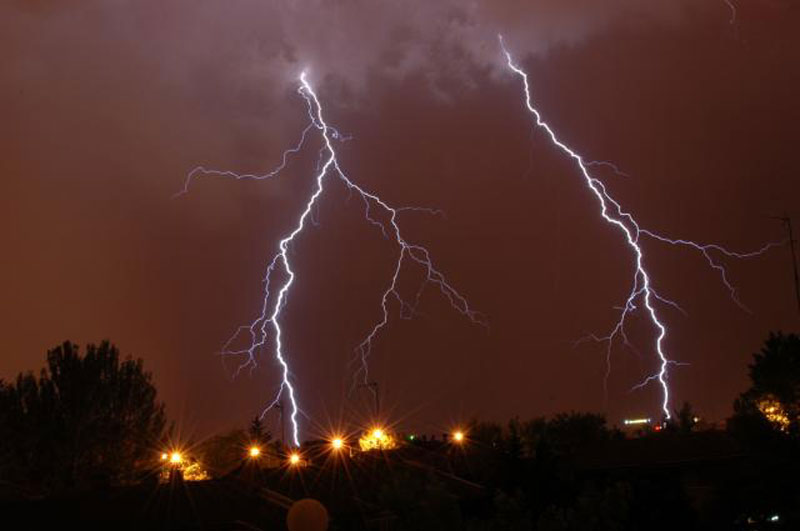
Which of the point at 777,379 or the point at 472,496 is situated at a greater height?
the point at 777,379

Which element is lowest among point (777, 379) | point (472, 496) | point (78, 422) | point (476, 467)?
point (472, 496)

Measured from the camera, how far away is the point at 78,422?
31688mm

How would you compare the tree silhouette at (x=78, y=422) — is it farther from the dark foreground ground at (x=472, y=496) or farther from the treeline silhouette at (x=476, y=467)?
the dark foreground ground at (x=472, y=496)

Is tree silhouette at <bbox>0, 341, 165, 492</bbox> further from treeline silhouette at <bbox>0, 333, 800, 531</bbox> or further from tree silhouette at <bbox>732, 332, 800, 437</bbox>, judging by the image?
tree silhouette at <bbox>732, 332, 800, 437</bbox>

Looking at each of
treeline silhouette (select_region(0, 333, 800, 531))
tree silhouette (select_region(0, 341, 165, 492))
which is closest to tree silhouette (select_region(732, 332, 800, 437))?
treeline silhouette (select_region(0, 333, 800, 531))

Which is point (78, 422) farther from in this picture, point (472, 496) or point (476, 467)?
point (472, 496)

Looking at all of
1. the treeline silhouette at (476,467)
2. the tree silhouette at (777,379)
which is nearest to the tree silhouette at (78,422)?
the treeline silhouette at (476,467)

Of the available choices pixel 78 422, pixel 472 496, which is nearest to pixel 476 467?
pixel 472 496

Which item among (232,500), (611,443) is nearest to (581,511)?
(232,500)

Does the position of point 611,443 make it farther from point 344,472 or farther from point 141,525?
point 141,525

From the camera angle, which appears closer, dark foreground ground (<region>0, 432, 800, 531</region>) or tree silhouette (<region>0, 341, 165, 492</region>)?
dark foreground ground (<region>0, 432, 800, 531</region>)

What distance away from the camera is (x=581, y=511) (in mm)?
6441

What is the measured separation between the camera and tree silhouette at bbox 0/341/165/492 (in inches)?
1192

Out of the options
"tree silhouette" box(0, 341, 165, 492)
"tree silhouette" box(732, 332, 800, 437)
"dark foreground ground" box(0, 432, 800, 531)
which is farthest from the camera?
Result: "tree silhouette" box(0, 341, 165, 492)
